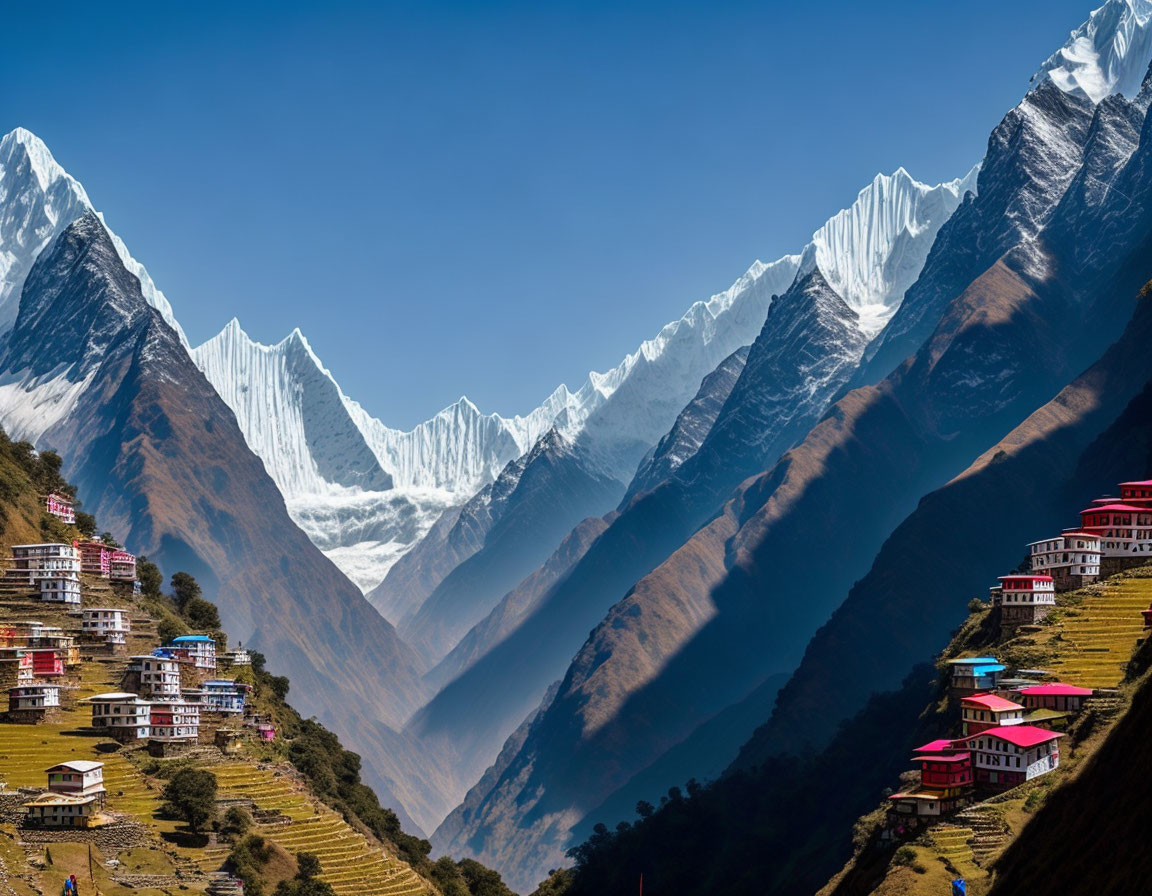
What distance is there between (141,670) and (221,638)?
156 feet

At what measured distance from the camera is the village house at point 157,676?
138500 millimetres

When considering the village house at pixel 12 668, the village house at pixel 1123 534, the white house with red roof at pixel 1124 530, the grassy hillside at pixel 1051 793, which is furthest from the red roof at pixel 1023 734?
the village house at pixel 12 668

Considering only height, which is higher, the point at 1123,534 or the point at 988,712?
the point at 1123,534

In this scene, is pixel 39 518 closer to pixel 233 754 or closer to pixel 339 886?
pixel 233 754

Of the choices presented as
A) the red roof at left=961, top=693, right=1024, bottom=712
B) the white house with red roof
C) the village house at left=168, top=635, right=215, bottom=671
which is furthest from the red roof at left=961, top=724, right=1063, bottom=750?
the village house at left=168, top=635, right=215, bottom=671

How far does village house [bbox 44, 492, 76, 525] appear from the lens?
601 feet

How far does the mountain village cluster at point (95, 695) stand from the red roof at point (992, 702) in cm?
5912

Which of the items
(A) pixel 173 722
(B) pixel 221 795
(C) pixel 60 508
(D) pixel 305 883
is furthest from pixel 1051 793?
(C) pixel 60 508

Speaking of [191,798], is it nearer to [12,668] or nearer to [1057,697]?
[12,668]

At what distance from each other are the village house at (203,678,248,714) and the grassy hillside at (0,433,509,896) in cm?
175

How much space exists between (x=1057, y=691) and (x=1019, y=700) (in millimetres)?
3781

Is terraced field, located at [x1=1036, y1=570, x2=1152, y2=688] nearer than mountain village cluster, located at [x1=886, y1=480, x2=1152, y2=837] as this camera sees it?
No

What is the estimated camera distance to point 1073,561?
144 metres

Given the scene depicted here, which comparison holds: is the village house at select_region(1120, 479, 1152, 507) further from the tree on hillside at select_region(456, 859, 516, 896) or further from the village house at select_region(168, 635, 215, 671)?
the village house at select_region(168, 635, 215, 671)
